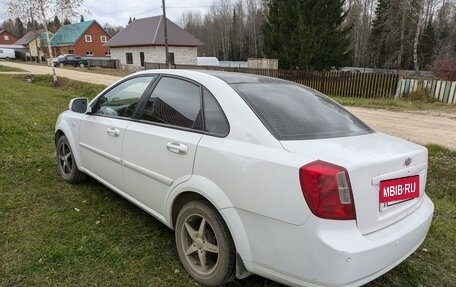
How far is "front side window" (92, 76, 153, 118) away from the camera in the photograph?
3514 mm

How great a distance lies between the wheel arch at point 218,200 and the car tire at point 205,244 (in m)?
0.07

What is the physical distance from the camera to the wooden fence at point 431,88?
13461 mm

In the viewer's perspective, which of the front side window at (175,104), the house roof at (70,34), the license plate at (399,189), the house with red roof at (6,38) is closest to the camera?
the license plate at (399,189)

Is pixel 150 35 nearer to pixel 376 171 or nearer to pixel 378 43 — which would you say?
pixel 378 43

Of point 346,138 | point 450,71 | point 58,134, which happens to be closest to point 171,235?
point 346,138

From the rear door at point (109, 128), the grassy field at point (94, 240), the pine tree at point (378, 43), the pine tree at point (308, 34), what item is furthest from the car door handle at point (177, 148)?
the pine tree at point (378, 43)

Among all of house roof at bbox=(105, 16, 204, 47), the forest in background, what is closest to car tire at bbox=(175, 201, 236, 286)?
the forest in background

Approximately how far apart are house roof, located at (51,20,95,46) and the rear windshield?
2524 inches

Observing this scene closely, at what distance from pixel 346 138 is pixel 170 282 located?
1.68 metres

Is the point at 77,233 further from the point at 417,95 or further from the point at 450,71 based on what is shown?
the point at 450,71

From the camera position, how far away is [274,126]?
2.43 metres

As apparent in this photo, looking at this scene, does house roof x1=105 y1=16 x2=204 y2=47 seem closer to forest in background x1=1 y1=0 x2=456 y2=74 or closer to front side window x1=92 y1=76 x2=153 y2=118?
forest in background x1=1 y1=0 x2=456 y2=74

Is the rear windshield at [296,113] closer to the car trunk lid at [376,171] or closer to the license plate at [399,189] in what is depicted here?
the car trunk lid at [376,171]

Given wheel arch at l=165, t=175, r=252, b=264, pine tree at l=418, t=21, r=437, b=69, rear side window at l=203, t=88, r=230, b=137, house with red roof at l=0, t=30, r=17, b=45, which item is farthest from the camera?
house with red roof at l=0, t=30, r=17, b=45
